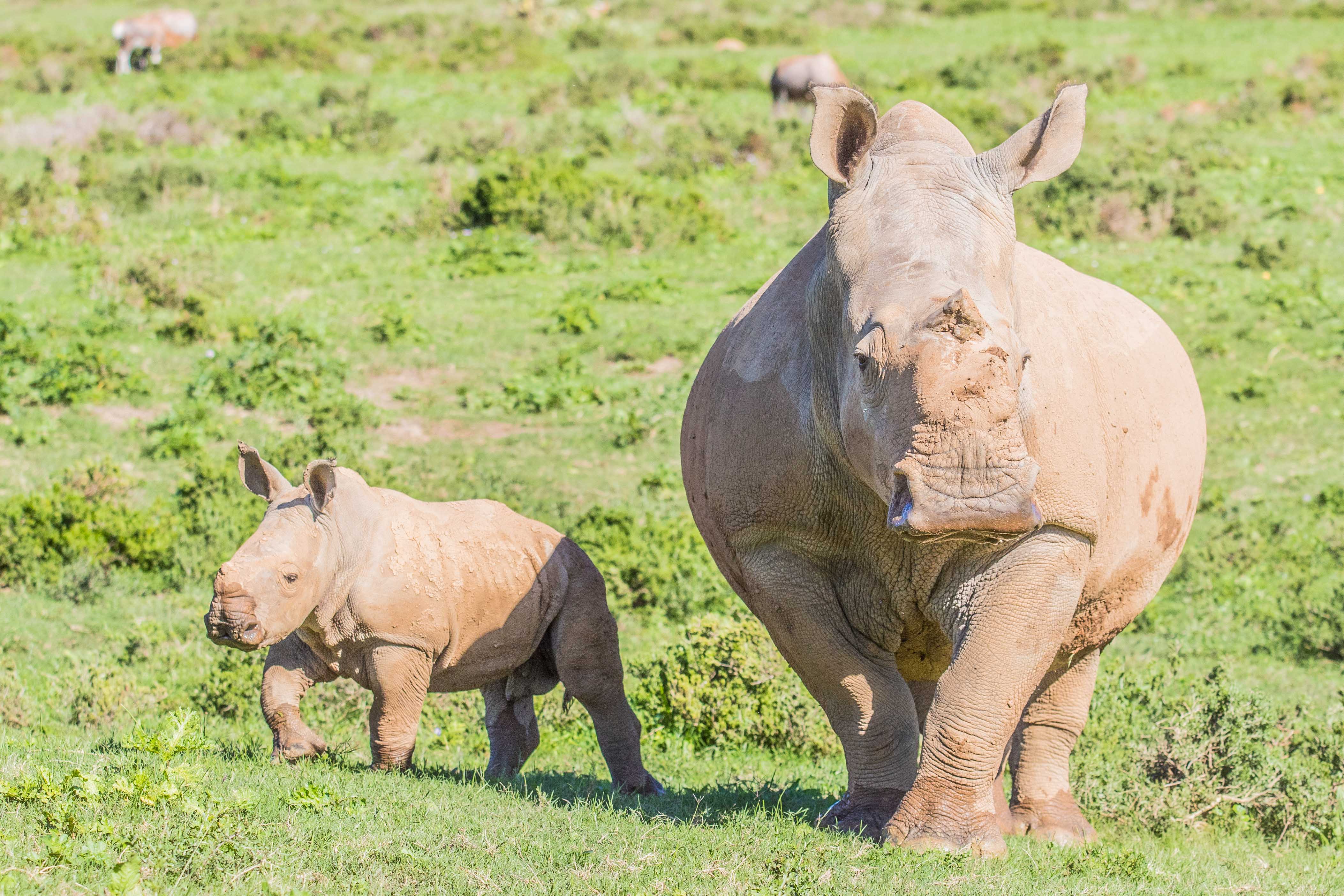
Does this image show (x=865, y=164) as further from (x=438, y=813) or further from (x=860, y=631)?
(x=438, y=813)

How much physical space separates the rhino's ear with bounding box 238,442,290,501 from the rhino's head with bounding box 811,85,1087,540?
2.62 meters

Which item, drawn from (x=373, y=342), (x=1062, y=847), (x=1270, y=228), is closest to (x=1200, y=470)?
(x=1062, y=847)

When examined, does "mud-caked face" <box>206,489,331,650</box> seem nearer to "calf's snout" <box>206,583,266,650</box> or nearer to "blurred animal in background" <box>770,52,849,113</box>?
"calf's snout" <box>206,583,266,650</box>

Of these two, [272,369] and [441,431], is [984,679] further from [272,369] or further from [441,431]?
[272,369]

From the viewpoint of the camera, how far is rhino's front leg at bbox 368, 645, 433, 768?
22.1 ft

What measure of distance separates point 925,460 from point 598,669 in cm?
343

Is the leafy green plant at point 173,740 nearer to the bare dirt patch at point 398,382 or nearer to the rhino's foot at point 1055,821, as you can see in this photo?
the rhino's foot at point 1055,821

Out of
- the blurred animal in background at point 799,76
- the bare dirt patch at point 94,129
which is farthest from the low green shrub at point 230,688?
the blurred animal in background at point 799,76

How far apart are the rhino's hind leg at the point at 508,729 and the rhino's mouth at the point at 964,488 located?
3.77m

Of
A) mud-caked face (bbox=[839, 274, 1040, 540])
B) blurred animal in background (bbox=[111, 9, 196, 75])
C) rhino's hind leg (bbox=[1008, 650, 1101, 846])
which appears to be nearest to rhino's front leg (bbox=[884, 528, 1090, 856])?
mud-caked face (bbox=[839, 274, 1040, 540])

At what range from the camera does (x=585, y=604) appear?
746 cm

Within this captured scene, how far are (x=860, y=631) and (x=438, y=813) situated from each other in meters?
1.60

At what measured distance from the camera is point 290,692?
6777mm

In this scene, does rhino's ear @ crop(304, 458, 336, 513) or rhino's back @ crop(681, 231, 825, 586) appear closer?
rhino's back @ crop(681, 231, 825, 586)
